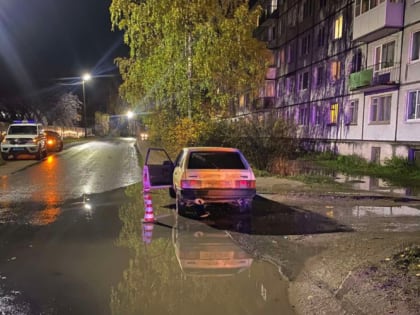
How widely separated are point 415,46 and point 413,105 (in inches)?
117

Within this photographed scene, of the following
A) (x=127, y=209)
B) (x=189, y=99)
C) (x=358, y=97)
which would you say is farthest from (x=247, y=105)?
(x=127, y=209)

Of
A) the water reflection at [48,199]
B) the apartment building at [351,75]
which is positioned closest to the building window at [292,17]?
the apartment building at [351,75]

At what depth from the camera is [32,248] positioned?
6.50 m

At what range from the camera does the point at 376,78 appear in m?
22.6

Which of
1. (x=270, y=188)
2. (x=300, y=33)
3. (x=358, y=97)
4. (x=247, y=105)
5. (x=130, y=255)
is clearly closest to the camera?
(x=130, y=255)

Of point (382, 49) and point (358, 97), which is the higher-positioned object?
point (382, 49)

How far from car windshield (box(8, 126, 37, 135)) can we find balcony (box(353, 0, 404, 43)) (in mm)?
20095

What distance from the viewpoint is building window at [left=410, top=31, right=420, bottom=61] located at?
1992 centimetres

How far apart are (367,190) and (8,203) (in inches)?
423

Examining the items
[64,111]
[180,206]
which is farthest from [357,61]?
[64,111]

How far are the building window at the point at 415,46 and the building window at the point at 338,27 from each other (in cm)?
753

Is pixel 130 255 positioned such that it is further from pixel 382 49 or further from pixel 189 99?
pixel 382 49

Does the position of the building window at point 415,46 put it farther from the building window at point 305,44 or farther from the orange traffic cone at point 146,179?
the orange traffic cone at point 146,179

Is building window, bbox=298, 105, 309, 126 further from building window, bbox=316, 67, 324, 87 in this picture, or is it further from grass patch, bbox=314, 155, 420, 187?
grass patch, bbox=314, 155, 420, 187
